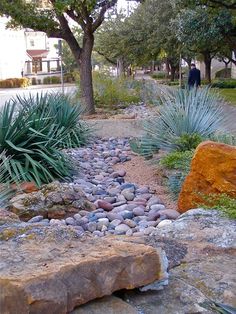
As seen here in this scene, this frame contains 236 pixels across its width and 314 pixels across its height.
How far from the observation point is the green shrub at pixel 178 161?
6746 millimetres

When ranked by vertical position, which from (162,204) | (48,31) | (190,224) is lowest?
(162,204)

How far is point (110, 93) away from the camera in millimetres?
18594

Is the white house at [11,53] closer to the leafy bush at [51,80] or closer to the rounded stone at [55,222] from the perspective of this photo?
the leafy bush at [51,80]

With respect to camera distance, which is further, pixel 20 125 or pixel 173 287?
pixel 20 125

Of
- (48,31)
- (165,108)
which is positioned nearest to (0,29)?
(48,31)

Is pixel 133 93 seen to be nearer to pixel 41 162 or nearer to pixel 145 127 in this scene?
pixel 145 127

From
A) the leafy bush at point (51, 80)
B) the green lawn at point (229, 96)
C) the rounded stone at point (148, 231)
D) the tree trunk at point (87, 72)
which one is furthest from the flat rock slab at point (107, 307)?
the leafy bush at point (51, 80)

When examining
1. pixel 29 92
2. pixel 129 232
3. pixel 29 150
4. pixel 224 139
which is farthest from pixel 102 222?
pixel 29 92

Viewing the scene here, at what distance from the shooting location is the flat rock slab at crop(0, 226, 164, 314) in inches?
80.0

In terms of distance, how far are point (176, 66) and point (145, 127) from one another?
3695cm

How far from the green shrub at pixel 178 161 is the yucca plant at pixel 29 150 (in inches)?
58.7

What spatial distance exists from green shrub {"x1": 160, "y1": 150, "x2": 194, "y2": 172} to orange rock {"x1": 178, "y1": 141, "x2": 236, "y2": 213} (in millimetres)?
1164

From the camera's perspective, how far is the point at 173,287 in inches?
99.0

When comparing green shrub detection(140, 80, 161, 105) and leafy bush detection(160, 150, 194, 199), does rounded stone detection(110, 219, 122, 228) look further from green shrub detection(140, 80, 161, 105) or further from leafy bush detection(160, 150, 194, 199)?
green shrub detection(140, 80, 161, 105)
